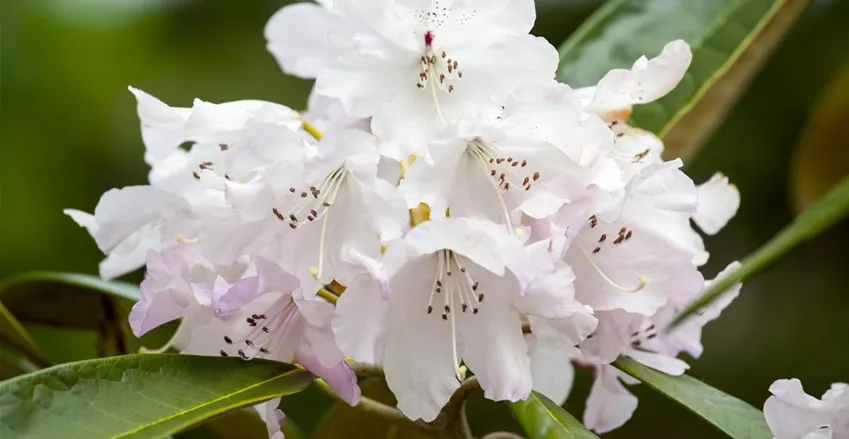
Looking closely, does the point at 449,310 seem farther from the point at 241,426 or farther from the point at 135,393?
the point at 241,426

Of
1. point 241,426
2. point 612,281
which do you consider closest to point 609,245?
point 612,281

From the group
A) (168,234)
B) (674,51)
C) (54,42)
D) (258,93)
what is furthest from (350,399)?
(54,42)

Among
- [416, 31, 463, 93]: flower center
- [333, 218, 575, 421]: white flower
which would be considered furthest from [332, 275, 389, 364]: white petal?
[416, 31, 463, 93]: flower center

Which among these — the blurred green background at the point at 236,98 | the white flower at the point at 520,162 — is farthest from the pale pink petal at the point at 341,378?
the blurred green background at the point at 236,98

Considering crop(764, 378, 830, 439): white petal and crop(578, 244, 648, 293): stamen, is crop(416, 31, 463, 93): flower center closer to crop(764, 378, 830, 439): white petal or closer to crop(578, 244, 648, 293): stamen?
crop(578, 244, 648, 293): stamen

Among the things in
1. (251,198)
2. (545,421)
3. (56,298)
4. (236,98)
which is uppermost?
(251,198)

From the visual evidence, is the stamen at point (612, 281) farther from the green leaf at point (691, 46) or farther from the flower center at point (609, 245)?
the green leaf at point (691, 46)
